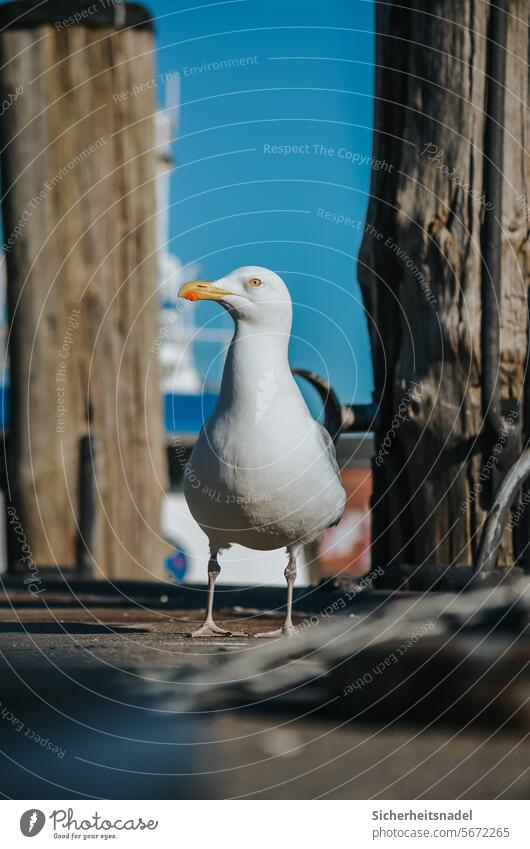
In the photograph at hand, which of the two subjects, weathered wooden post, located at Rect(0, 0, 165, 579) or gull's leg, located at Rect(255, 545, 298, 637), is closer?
gull's leg, located at Rect(255, 545, 298, 637)

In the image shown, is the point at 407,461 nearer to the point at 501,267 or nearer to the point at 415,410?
the point at 415,410

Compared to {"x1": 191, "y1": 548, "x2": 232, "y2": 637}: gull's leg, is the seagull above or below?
above

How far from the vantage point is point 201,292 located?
1980 millimetres

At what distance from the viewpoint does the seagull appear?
1.92 metres

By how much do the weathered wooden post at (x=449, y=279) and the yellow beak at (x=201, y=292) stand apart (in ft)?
2.74

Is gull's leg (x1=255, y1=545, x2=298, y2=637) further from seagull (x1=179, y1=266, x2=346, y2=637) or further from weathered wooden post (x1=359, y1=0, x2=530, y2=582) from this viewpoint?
weathered wooden post (x1=359, y1=0, x2=530, y2=582)

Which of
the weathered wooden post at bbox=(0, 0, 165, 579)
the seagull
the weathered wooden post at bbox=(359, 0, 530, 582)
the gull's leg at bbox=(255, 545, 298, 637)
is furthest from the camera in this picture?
the weathered wooden post at bbox=(0, 0, 165, 579)

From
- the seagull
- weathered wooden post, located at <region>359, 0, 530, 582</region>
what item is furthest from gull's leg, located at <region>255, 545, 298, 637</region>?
weathered wooden post, located at <region>359, 0, 530, 582</region>

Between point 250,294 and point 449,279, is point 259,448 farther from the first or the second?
point 449,279

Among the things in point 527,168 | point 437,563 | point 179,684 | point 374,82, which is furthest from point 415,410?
point 179,684

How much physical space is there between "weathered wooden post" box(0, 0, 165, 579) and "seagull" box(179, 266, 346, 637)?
2.79 metres

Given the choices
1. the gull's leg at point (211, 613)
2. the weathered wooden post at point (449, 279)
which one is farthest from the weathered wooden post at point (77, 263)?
the gull's leg at point (211, 613)

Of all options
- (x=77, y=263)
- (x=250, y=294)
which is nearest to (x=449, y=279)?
(x=250, y=294)
